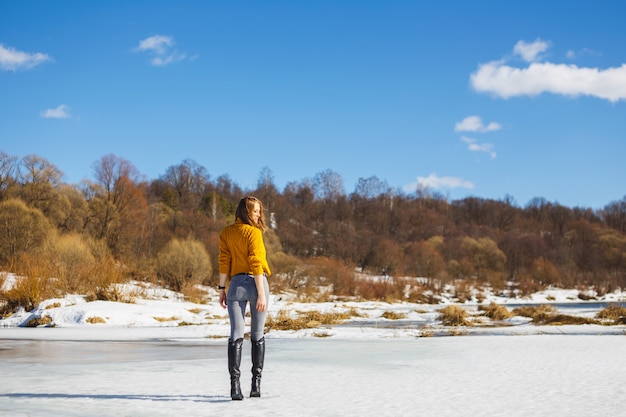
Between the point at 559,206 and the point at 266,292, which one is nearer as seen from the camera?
the point at 266,292

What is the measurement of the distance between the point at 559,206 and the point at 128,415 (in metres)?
120

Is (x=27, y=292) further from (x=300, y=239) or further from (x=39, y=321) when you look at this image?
(x=300, y=239)

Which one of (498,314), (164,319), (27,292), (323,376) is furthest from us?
(498,314)

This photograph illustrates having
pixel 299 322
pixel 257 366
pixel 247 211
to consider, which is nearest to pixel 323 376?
pixel 257 366

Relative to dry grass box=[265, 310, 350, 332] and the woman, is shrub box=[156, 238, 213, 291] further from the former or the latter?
the woman

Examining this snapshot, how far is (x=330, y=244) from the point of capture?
69812 millimetres

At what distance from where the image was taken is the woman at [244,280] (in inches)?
200

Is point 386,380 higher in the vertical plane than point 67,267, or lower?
lower

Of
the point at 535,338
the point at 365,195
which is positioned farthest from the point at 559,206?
the point at 535,338

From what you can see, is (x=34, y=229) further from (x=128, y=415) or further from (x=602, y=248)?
(x=602, y=248)

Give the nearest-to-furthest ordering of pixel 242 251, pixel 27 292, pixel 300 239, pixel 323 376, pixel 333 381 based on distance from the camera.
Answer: pixel 242 251 → pixel 333 381 → pixel 323 376 → pixel 27 292 → pixel 300 239

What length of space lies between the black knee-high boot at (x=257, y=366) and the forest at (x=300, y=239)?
51.8 ft

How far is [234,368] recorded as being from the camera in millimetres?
5051

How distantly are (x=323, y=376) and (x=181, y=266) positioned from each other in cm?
2361
